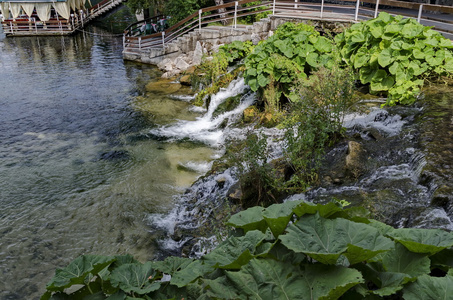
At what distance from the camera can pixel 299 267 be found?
2498 mm

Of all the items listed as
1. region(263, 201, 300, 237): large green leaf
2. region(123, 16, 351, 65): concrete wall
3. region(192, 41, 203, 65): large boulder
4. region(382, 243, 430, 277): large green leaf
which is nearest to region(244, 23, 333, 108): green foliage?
region(123, 16, 351, 65): concrete wall

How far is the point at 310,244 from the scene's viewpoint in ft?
8.13

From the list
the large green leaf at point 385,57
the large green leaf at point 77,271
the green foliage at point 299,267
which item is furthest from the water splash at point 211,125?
the green foliage at point 299,267

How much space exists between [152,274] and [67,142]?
9.74 meters

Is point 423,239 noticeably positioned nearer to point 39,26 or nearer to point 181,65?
point 181,65

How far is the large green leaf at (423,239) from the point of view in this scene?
8.31 ft

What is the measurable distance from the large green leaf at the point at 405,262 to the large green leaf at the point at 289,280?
0.44 meters

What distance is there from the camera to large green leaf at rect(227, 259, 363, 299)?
7.48ft

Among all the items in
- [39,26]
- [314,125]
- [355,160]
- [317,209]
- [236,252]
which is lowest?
[355,160]

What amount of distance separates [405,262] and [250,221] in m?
1.10

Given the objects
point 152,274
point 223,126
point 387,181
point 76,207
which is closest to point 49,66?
point 223,126

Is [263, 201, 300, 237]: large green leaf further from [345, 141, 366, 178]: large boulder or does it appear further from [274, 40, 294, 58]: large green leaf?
[274, 40, 294, 58]: large green leaf

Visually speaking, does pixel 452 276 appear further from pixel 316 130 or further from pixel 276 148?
pixel 276 148

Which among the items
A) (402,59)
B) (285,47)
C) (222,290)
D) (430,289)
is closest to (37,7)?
(285,47)
